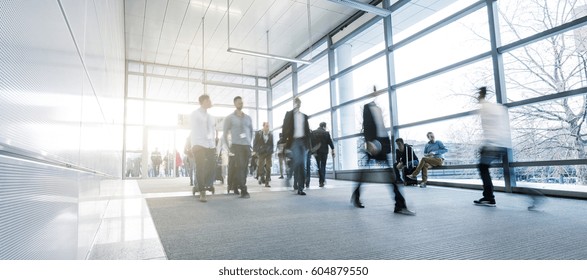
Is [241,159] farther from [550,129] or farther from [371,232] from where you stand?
[550,129]

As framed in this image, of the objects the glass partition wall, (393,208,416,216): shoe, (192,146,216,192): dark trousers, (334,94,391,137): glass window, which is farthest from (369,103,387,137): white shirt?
(334,94,391,137): glass window

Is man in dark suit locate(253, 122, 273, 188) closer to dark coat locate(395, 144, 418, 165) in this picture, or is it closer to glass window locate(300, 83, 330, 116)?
dark coat locate(395, 144, 418, 165)

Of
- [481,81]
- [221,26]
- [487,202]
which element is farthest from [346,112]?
[487,202]

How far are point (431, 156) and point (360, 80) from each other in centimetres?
269

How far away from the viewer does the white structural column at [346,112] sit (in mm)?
7483

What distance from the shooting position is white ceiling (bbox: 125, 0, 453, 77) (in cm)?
643

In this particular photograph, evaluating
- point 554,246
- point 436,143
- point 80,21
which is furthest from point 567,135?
point 80,21

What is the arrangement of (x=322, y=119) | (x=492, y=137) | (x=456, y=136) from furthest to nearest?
1. (x=322, y=119)
2. (x=456, y=136)
3. (x=492, y=137)

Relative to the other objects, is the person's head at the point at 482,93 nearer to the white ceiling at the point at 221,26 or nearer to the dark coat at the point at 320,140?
the dark coat at the point at 320,140

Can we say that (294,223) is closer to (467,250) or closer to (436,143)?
(467,250)

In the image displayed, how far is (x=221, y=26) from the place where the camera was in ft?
23.7

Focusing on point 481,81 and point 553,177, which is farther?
point 481,81

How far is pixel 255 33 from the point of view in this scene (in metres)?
7.71

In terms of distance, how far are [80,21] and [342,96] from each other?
6.81 meters
